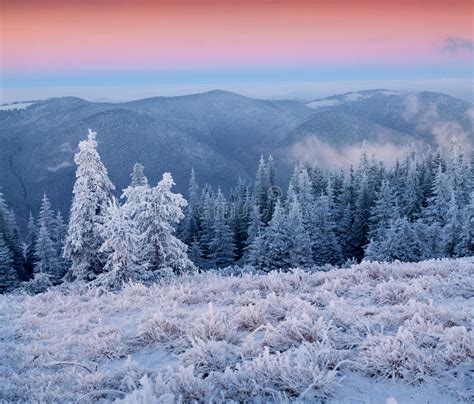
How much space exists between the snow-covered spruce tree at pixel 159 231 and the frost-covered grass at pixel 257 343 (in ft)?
39.4

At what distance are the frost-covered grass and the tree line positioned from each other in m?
8.77

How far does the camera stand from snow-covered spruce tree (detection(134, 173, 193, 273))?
20719 mm

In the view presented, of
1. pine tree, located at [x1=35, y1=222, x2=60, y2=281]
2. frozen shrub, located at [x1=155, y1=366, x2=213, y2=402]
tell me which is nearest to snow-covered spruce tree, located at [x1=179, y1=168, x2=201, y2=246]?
pine tree, located at [x1=35, y1=222, x2=60, y2=281]

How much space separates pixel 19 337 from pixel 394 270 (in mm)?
6558

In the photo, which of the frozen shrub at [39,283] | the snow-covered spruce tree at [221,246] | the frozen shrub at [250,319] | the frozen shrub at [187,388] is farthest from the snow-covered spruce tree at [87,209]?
the snow-covered spruce tree at [221,246]

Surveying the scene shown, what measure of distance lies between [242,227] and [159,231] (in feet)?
119

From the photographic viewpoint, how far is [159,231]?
21.0 metres

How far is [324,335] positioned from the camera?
15.9 feet

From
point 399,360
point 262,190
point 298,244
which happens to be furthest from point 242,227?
point 399,360

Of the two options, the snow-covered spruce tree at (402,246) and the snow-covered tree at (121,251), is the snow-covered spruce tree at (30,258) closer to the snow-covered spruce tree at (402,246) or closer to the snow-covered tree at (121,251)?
the snow-covered tree at (121,251)

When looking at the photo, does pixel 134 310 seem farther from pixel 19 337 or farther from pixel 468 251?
pixel 468 251

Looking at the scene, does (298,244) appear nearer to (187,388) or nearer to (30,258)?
(30,258)

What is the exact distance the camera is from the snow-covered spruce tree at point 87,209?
21828 millimetres

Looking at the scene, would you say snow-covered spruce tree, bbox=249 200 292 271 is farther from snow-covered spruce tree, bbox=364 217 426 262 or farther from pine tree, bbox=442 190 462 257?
pine tree, bbox=442 190 462 257
